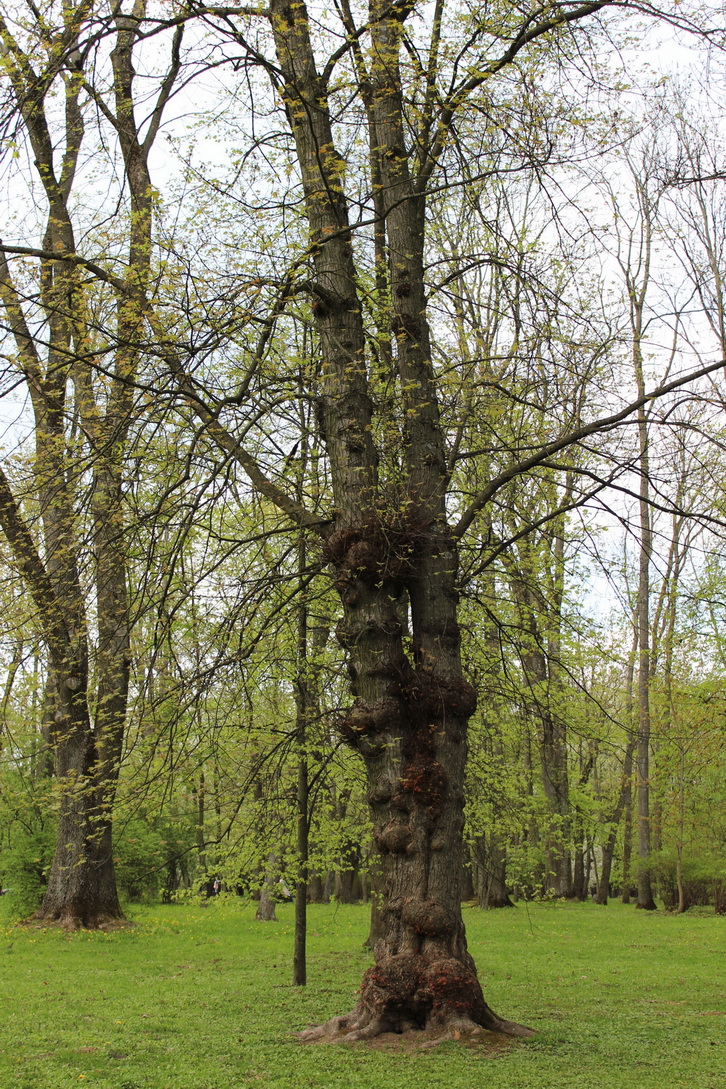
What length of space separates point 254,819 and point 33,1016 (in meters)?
2.38

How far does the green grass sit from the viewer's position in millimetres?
4555

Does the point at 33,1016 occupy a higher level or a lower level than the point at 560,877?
higher

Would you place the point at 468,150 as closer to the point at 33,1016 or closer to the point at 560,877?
the point at 33,1016

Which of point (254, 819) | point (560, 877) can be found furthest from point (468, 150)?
point (560, 877)

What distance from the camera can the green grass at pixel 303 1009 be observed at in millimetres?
4555

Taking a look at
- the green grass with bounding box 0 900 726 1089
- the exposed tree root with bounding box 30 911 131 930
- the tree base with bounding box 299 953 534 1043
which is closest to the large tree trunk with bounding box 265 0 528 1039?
the tree base with bounding box 299 953 534 1043

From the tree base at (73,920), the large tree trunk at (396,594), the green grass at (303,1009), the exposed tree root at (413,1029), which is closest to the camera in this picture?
the green grass at (303,1009)

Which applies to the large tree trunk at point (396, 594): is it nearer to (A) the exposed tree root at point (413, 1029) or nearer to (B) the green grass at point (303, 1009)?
(A) the exposed tree root at point (413, 1029)

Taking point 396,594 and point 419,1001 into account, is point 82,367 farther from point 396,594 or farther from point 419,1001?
point 419,1001

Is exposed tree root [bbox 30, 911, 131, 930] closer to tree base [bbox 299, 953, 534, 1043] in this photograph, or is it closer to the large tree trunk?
the large tree trunk

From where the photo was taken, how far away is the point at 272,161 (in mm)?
6797

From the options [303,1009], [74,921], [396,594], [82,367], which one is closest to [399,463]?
[396,594]

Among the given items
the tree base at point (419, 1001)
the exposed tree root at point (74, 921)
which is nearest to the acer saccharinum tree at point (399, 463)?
the tree base at point (419, 1001)

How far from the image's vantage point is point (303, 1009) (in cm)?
715
